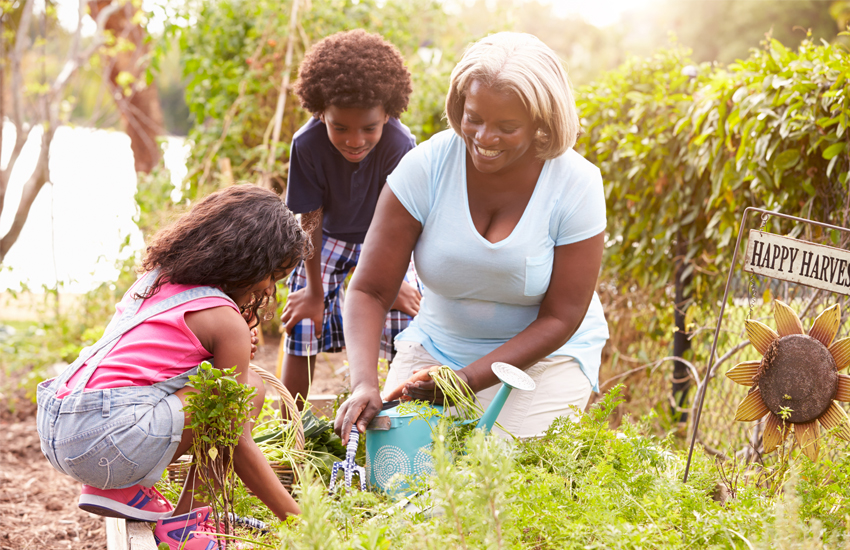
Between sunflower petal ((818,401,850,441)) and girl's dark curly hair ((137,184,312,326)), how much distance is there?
1.33 metres

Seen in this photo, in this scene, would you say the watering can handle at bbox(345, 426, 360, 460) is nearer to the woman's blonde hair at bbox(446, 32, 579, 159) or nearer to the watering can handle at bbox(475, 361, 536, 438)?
the watering can handle at bbox(475, 361, 536, 438)

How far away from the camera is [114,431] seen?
5.03 feet

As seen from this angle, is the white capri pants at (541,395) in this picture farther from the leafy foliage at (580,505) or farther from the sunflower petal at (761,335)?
the sunflower petal at (761,335)

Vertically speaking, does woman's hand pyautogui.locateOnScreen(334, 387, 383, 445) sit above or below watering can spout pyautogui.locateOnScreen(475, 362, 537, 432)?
below

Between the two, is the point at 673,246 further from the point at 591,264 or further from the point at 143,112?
the point at 143,112

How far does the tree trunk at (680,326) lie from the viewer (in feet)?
10.2

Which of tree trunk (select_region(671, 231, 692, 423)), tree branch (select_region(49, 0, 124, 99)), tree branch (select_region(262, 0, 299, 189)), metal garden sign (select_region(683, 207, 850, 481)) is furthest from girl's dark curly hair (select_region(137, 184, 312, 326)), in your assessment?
tree branch (select_region(49, 0, 124, 99))

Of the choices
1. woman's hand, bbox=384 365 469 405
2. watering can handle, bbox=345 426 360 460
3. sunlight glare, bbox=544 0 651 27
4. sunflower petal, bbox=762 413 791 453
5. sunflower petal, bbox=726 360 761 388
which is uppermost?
sunlight glare, bbox=544 0 651 27

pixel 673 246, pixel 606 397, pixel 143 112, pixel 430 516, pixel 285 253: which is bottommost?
pixel 430 516

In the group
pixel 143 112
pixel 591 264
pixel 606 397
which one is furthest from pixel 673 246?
pixel 143 112

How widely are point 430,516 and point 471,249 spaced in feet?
2.49

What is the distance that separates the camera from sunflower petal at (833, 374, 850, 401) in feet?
5.08

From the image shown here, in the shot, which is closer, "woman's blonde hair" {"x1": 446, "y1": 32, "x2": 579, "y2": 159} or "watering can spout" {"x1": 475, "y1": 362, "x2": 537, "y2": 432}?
"watering can spout" {"x1": 475, "y1": 362, "x2": 537, "y2": 432}

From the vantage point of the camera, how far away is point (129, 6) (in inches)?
273
